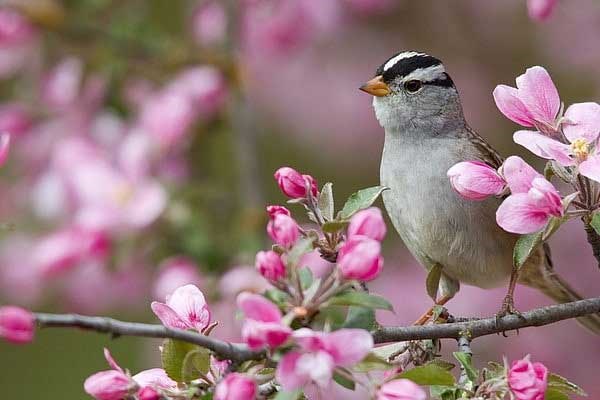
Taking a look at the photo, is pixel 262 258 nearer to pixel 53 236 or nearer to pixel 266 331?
→ pixel 266 331

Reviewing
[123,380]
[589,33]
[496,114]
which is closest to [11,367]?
[496,114]

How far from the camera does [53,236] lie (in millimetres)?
3426

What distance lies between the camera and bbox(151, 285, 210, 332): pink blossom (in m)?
1.67

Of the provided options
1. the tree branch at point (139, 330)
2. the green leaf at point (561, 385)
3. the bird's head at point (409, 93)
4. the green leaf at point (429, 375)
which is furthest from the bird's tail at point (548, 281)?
the tree branch at point (139, 330)

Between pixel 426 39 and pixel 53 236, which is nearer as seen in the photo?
pixel 53 236

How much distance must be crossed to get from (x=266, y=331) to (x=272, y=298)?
3.6 inches

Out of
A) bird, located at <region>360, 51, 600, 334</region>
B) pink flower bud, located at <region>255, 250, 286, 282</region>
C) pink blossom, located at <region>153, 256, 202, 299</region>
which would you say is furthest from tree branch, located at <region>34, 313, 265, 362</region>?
pink blossom, located at <region>153, 256, 202, 299</region>

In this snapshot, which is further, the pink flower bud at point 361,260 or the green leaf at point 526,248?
the green leaf at point 526,248

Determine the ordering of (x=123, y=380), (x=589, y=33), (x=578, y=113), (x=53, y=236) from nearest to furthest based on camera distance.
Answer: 1. (x=123, y=380)
2. (x=578, y=113)
3. (x=53, y=236)
4. (x=589, y=33)

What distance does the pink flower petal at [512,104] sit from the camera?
6.02 ft

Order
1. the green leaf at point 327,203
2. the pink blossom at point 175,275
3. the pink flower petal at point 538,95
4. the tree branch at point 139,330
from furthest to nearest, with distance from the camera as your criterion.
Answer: the pink blossom at point 175,275 < the pink flower petal at point 538,95 < the green leaf at point 327,203 < the tree branch at point 139,330

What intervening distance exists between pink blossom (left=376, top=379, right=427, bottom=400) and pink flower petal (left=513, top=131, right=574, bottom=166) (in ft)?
1.52

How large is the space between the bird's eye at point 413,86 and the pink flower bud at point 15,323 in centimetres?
160

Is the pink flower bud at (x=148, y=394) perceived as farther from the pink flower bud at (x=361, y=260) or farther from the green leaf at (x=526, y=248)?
the green leaf at (x=526, y=248)
